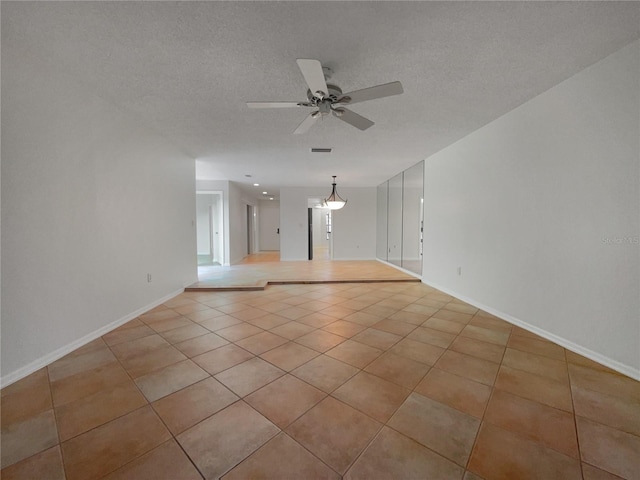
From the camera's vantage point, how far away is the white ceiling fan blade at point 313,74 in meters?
1.69

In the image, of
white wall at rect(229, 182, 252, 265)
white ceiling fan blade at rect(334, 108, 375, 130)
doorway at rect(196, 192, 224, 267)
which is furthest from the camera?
doorway at rect(196, 192, 224, 267)

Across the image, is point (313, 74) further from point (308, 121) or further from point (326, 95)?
point (308, 121)

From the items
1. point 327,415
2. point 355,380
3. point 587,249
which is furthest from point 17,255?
point 587,249

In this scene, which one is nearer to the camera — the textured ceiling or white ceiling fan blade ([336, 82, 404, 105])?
the textured ceiling

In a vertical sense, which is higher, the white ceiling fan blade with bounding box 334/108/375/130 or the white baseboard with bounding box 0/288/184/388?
the white ceiling fan blade with bounding box 334/108/375/130

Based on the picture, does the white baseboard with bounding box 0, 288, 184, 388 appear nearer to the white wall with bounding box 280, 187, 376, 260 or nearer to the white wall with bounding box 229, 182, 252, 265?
the white wall with bounding box 229, 182, 252, 265

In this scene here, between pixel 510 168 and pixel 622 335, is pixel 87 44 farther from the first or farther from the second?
pixel 622 335

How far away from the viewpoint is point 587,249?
2.21m

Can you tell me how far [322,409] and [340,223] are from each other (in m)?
7.27

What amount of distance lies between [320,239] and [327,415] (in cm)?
1303

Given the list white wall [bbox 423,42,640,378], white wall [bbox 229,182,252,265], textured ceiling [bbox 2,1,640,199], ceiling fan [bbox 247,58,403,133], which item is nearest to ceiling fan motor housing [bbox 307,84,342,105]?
ceiling fan [bbox 247,58,403,133]

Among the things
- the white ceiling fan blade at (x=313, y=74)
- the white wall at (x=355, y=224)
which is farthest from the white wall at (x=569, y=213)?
the white wall at (x=355, y=224)

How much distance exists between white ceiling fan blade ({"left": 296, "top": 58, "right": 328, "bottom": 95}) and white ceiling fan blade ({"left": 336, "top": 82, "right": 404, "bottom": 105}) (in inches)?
8.0

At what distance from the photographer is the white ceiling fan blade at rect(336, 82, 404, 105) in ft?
6.19
